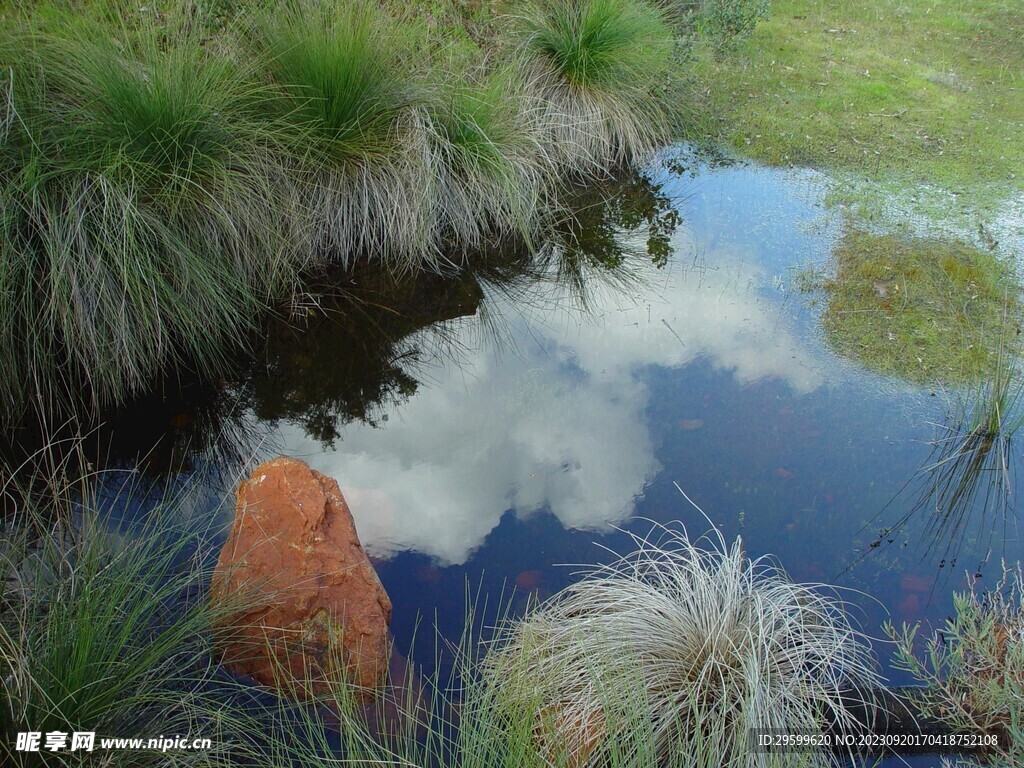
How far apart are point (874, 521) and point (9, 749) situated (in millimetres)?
3446

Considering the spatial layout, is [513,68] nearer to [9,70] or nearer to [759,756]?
[9,70]

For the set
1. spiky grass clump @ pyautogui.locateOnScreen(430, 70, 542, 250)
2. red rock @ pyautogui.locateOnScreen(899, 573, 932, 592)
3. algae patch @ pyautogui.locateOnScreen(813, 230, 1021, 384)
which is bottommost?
red rock @ pyautogui.locateOnScreen(899, 573, 932, 592)

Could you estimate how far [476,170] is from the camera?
571cm

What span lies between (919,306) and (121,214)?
16.0ft

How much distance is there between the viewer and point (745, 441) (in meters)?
4.20

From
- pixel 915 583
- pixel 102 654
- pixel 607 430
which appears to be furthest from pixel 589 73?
pixel 102 654

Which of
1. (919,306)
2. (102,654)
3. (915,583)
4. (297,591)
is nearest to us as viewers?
(102,654)

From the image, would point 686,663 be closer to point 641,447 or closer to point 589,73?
point 641,447

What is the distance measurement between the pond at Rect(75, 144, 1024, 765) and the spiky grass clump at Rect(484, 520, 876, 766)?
0.97 ft

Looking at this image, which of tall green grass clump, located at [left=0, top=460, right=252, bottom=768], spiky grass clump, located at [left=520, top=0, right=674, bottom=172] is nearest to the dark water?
tall green grass clump, located at [left=0, top=460, right=252, bottom=768]

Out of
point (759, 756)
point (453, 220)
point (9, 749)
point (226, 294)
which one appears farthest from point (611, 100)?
point (9, 749)

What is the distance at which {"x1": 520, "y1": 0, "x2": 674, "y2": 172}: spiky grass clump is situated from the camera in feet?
22.8

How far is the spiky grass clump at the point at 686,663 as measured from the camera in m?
2.51

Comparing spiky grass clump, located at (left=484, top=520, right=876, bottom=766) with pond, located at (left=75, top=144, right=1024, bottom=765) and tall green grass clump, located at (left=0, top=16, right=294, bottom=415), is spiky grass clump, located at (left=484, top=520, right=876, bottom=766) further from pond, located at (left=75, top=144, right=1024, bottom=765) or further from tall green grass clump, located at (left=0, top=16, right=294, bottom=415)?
tall green grass clump, located at (left=0, top=16, right=294, bottom=415)
